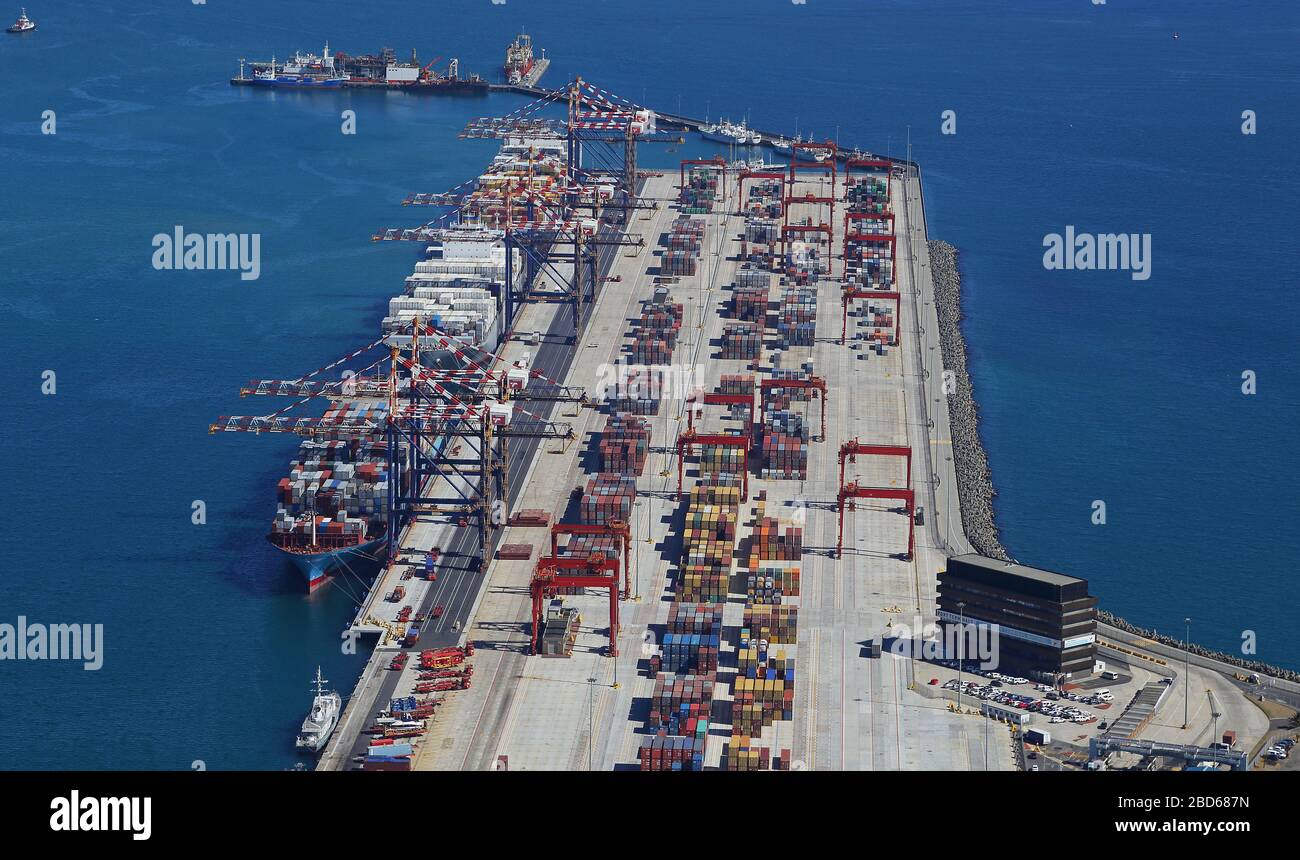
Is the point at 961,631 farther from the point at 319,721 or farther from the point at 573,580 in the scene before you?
the point at 319,721

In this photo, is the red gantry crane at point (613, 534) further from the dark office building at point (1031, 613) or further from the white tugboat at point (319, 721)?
the dark office building at point (1031, 613)

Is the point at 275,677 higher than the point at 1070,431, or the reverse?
the point at 1070,431

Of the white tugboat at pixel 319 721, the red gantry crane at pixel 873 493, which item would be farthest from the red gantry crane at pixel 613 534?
the white tugboat at pixel 319 721

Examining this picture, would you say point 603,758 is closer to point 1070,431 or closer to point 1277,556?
point 1277,556

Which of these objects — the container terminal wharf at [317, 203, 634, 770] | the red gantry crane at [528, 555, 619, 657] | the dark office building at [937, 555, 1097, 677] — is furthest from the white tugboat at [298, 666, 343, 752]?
the dark office building at [937, 555, 1097, 677]

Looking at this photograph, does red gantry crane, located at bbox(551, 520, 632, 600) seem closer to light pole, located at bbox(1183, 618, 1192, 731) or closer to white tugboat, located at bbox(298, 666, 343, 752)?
white tugboat, located at bbox(298, 666, 343, 752)
